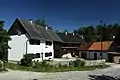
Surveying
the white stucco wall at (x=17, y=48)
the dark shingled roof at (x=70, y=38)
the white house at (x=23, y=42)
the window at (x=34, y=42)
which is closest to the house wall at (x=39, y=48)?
the white house at (x=23, y=42)

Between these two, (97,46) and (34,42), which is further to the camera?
(97,46)

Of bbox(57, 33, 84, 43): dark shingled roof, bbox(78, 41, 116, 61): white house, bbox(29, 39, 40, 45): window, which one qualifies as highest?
bbox(57, 33, 84, 43): dark shingled roof

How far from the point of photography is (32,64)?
39469 mm

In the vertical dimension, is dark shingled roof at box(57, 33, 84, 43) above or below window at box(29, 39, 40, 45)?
above

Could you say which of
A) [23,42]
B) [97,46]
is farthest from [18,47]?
[97,46]

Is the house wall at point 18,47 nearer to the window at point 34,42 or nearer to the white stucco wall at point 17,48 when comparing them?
the white stucco wall at point 17,48

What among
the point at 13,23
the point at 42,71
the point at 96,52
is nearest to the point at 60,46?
the point at 96,52

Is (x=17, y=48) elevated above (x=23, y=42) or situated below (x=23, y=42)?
below

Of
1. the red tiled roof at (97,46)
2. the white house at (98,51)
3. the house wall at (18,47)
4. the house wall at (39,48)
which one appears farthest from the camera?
the red tiled roof at (97,46)

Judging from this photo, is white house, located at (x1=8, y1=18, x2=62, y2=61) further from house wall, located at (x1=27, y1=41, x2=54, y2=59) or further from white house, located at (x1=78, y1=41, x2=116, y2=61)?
white house, located at (x1=78, y1=41, x2=116, y2=61)

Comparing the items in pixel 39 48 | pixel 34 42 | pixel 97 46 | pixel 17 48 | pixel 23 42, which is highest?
pixel 34 42

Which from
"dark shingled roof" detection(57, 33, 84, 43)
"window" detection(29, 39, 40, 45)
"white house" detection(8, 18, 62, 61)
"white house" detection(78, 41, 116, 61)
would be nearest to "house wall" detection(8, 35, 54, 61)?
"white house" detection(8, 18, 62, 61)

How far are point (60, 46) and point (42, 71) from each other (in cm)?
3735

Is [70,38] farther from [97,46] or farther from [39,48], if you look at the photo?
[39,48]
